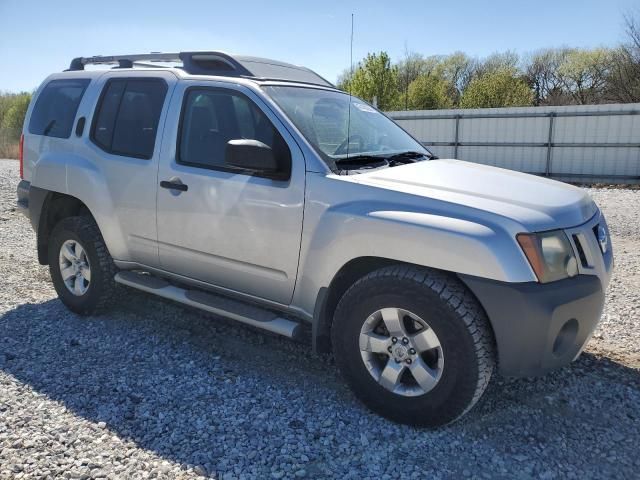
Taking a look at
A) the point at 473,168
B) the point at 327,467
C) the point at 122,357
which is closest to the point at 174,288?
the point at 122,357

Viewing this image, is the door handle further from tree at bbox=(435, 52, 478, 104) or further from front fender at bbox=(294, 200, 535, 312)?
tree at bbox=(435, 52, 478, 104)

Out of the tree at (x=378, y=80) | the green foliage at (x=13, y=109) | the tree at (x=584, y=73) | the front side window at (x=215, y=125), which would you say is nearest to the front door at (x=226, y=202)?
the front side window at (x=215, y=125)

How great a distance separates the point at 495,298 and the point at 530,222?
410 millimetres

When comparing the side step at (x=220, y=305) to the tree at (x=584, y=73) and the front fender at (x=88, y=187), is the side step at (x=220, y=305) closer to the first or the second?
the front fender at (x=88, y=187)

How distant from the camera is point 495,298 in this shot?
2645 millimetres

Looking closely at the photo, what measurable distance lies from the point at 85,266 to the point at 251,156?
2.18 metres

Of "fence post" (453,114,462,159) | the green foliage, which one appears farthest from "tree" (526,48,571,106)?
the green foliage

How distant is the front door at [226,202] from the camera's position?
332cm

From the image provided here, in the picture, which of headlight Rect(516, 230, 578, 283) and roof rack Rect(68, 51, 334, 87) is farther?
roof rack Rect(68, 51, 334, 87)

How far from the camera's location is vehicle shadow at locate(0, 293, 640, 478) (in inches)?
110

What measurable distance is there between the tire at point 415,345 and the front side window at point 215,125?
1.25 metres

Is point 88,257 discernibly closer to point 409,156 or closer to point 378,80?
point 409,156

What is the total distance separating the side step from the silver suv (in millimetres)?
15

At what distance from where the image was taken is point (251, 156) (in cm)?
323
